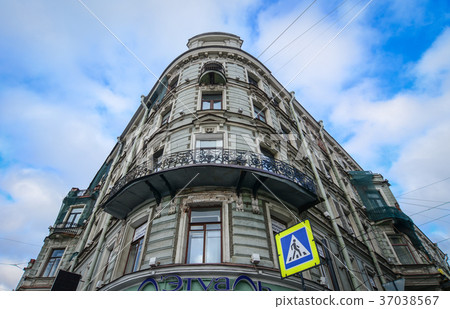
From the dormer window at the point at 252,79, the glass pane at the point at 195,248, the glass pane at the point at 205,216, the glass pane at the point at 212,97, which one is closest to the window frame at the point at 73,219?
the glass pane at the point at 212,97

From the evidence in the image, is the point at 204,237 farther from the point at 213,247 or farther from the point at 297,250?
the point at 297,250

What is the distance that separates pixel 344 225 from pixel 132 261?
12.7 meters

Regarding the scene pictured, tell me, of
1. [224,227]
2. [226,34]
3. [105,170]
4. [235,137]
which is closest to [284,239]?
[224,227]

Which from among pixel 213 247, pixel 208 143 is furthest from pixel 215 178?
pixel 208 143

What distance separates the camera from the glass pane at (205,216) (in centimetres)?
948

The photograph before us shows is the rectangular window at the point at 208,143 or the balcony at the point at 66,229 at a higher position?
the balcony at the point at 66,229

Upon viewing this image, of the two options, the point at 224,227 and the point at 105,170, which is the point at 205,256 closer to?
the point at 224,227

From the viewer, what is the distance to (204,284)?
727cm

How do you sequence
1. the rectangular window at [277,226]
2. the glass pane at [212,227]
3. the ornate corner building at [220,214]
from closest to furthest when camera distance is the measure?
the ornate corner building at [220,214] < the glass pane at [212,227] < the rectangular window at [277,226]

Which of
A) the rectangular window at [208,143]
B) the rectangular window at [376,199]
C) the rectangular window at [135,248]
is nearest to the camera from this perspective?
the rectangular window at [135,248]

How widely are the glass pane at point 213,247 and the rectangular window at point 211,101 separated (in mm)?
8591

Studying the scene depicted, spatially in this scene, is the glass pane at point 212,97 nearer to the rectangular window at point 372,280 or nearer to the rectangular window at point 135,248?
the rectangular window at point 135,248

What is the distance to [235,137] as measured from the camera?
12.6 meters

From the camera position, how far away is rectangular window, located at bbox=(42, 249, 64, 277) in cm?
1899
